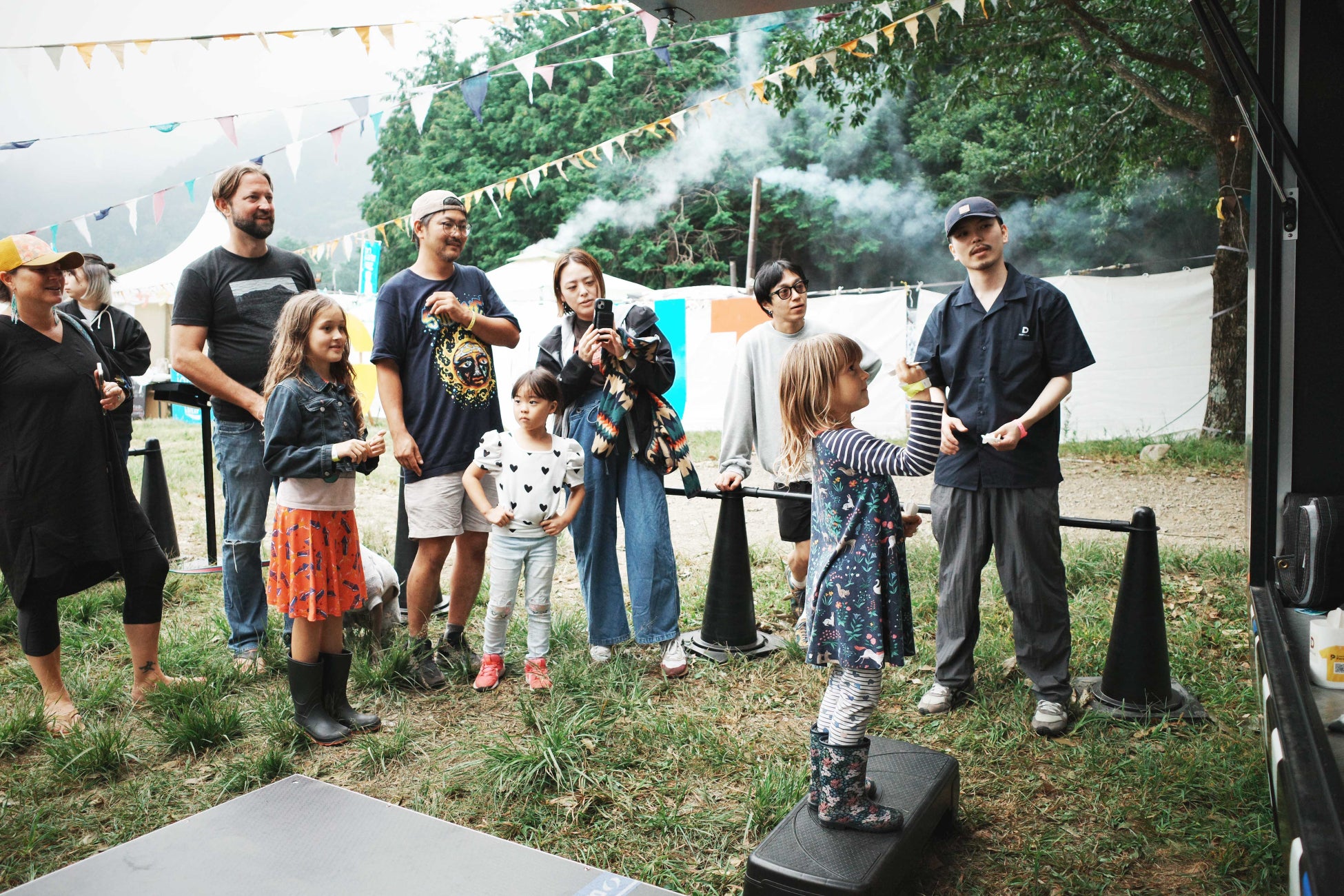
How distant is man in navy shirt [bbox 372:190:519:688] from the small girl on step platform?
154 centimetres

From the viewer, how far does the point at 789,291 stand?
361cm

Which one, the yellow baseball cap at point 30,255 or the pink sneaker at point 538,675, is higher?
the yellow baseball cap at point 30,255

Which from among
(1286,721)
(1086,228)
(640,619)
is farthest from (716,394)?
(1086,228)

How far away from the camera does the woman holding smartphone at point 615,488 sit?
3479mm

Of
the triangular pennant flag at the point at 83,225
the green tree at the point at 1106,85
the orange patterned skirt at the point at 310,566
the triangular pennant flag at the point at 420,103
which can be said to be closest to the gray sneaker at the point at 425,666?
the orange patterned skirt at the point at 310,566

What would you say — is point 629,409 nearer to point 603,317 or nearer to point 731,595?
point 603,317

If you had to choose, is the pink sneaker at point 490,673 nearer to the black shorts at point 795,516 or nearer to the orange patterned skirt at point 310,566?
the orange patterned skirt at point 310,566


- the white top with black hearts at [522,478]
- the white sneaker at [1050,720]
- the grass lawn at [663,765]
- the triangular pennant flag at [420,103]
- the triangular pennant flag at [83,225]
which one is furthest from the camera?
the triangular pennant flag at [83,225]

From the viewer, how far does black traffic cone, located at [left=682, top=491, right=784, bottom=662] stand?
3.72m

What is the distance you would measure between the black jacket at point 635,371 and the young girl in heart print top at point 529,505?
9 cm

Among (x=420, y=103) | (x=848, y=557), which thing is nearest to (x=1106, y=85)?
(x=420, y=103)

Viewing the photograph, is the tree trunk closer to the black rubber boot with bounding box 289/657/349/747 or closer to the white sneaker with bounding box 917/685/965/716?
the white sneaker with bounding box 917/685/965/716

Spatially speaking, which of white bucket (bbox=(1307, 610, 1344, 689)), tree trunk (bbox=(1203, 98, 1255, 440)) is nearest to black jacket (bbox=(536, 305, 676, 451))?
white bucket (bbox=(1307, 610, 1344, 689))

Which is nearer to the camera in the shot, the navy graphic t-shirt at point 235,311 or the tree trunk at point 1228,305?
the navy graphic t-shirt at point 235,311
